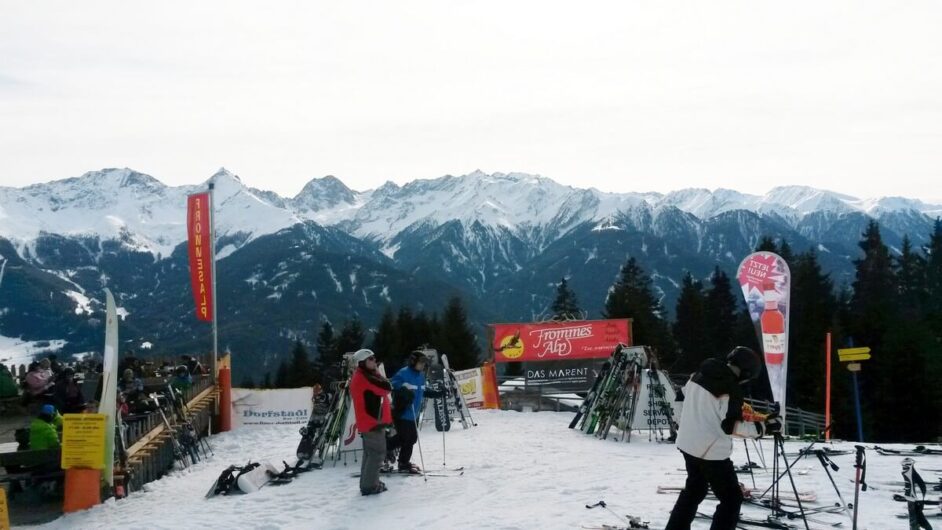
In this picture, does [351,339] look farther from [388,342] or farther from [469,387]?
[469,387]

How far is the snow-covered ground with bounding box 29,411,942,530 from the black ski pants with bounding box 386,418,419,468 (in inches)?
14.8

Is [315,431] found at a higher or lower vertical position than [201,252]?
lower

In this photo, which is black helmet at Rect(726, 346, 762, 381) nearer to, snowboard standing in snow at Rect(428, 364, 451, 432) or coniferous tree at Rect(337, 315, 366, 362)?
snowboard standing in snow at Rect(428, 364, 451, 432)

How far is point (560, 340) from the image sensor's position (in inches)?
1054

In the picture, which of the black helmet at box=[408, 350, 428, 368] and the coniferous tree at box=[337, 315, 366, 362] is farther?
the coniferous tree at box=[337, 315, 366, 362]

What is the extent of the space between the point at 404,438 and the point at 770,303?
381 inches

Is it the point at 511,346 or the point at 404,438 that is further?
the point at 511,346

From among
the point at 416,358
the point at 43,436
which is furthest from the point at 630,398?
the point at 43,436

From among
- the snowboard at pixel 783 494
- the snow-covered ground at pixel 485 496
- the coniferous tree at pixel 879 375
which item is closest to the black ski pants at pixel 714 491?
the snow-covered ground at pixel 485 496

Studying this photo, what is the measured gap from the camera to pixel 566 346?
87.7 ft

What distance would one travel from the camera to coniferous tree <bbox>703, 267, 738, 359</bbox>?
188ft

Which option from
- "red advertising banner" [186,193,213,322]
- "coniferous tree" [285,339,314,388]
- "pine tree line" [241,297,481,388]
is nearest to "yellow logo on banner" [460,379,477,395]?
"red advertising banner" [186,193,213,322]

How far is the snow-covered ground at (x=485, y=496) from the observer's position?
9305mm

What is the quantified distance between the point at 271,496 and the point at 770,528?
20.8 ft
